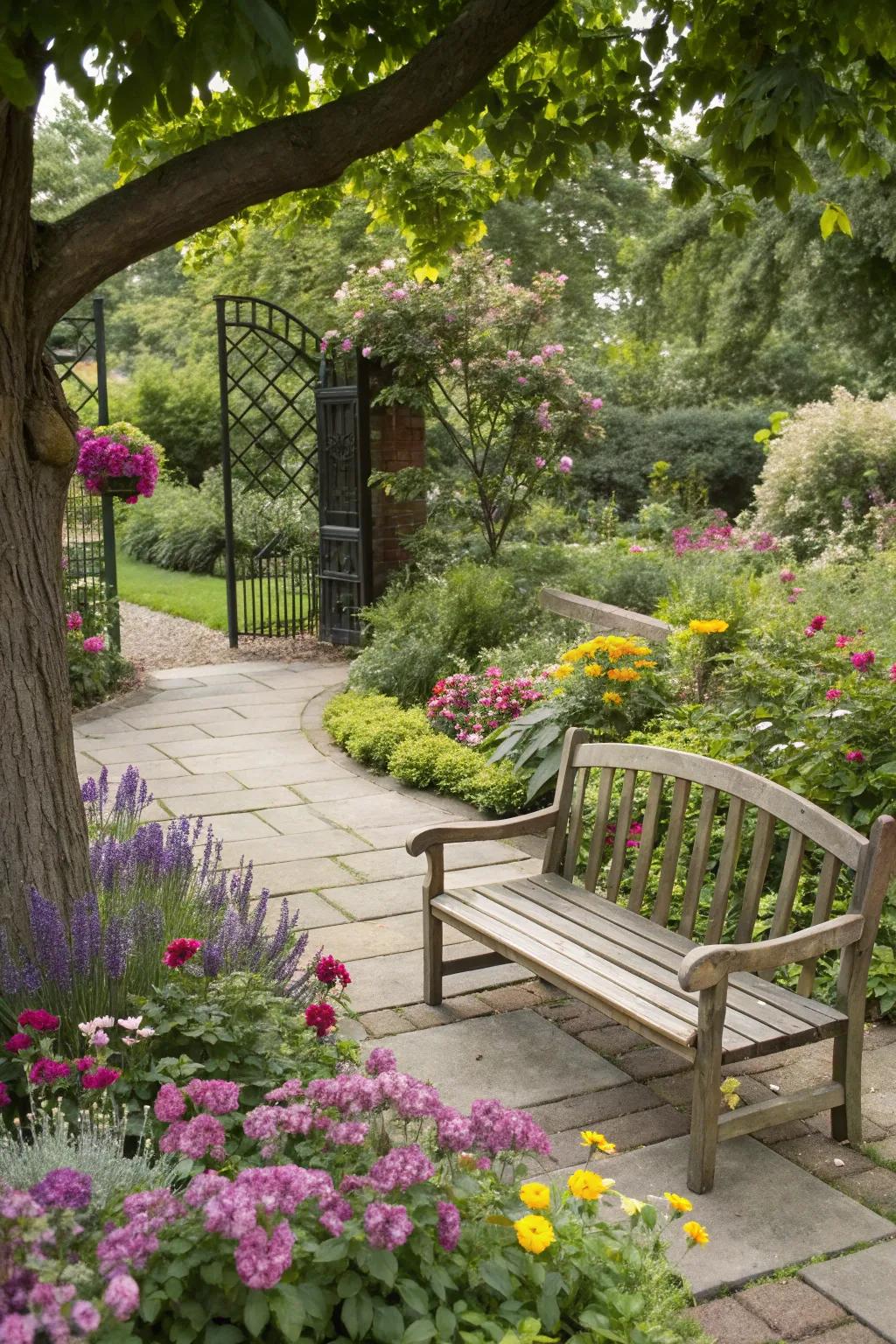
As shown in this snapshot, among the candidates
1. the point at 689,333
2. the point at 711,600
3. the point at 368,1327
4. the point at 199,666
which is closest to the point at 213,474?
the point at 689,333

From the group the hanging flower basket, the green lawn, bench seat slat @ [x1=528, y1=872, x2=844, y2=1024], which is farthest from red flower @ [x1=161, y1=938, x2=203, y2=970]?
the green lawn

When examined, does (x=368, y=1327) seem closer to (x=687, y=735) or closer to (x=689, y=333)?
(x=687, y=735)

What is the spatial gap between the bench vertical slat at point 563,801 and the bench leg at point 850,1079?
1.28m

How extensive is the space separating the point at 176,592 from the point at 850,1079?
13.5 meters

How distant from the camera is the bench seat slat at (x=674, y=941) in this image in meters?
3.30

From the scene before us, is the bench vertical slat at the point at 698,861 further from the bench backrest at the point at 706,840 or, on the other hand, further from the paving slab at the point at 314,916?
the paving slab at the point at 314,916

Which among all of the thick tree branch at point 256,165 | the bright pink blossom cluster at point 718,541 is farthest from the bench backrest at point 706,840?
the bright pink blossom cluster at point 718,541

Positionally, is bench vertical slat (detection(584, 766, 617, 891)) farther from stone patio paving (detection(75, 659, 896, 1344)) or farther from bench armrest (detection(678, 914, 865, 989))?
bench armrest (detection(678, 914, 865, 989))

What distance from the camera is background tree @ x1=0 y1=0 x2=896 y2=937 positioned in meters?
2.60

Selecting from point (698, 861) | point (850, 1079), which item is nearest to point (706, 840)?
point (698, 861)

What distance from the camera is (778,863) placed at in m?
4.89

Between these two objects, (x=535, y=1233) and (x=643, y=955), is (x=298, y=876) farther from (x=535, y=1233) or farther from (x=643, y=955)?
(x=535, y=1233)

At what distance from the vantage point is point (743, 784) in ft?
11.9

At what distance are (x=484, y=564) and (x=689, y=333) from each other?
1172 cm
